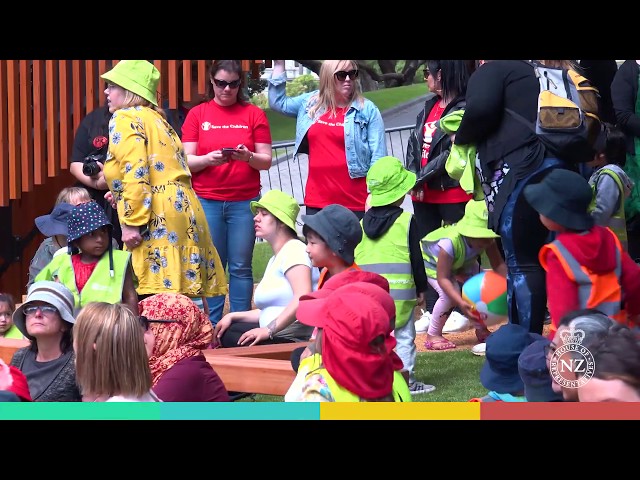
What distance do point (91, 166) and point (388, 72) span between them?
9.71m

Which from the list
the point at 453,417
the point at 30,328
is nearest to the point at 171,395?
the point at 30,328

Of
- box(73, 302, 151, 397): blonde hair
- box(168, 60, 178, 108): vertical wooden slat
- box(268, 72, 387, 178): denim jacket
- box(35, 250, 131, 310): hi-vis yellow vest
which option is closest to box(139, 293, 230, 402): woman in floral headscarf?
box(73, 302, 151, 397): blonde hair

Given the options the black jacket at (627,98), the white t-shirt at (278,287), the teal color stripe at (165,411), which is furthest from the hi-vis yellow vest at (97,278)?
the black jacket at (627,98)

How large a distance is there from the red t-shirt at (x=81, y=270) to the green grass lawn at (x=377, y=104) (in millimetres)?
6519

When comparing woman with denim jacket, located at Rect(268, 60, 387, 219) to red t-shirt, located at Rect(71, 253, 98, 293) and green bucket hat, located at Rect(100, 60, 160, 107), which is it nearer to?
green bucket hat, located at Rect(100, 60, 160, 107)

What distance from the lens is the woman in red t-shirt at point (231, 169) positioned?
7973 millimetres

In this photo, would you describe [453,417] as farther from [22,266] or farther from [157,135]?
[22,266]

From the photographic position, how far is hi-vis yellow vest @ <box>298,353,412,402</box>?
15.1 ft

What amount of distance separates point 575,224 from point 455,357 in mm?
2041

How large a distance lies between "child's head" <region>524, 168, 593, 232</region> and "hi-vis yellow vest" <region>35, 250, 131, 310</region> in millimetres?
2176

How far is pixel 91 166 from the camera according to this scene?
315 inches

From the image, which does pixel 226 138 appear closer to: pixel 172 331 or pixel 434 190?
pixel 434 190

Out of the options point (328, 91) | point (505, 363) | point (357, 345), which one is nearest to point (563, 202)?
point (505, 363)

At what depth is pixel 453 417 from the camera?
4516mm
